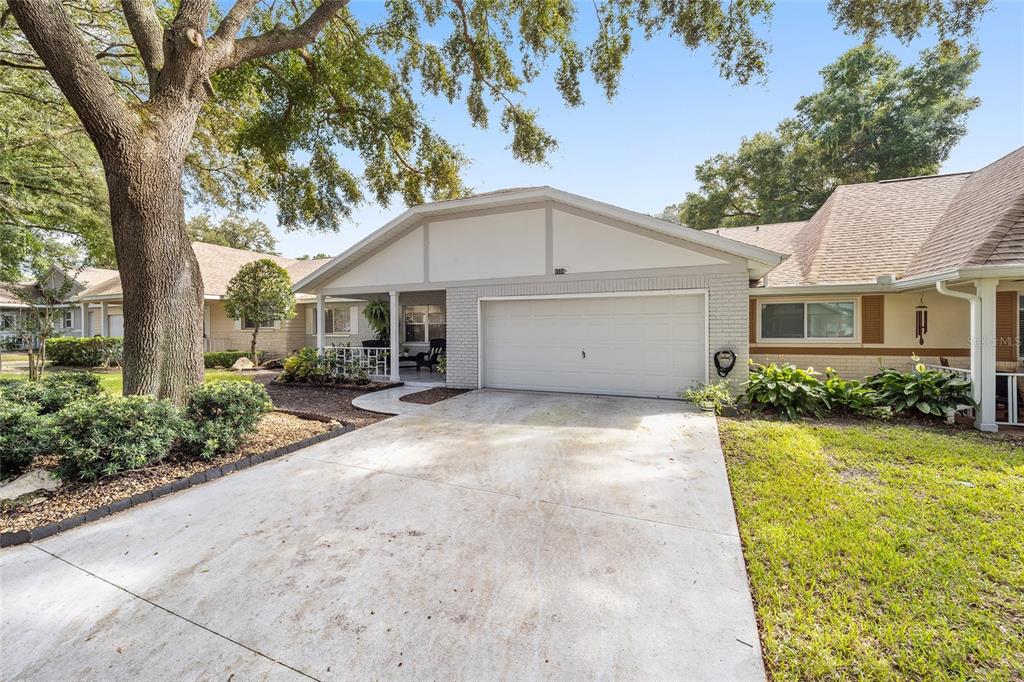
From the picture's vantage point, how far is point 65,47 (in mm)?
4965

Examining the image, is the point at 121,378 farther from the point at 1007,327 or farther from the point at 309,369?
the point at 1007,327

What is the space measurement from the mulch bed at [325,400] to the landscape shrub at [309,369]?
0.93ft

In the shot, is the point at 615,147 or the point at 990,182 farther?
the point at 615,147

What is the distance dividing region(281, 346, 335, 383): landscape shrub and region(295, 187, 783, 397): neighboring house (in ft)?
5.79

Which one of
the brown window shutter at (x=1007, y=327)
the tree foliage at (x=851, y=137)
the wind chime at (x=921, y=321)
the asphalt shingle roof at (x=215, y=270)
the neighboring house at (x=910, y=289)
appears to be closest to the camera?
the neighboring house at (x=910, y=289)

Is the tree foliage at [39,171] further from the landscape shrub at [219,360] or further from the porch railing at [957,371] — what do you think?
the porch railing at [957,371]

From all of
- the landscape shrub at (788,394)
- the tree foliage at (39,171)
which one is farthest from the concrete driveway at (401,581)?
the tree foliage at (39,171)

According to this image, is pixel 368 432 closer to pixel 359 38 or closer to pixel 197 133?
pixel 359 38

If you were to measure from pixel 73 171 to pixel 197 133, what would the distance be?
125 inches

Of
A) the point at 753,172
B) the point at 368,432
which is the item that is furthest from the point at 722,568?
the point at 753,172

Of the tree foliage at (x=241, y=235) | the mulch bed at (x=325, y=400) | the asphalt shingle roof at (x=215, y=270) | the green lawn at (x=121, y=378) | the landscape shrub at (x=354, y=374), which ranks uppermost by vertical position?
the tree foliage at (x=241, y=235)

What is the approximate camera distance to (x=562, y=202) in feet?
29.2

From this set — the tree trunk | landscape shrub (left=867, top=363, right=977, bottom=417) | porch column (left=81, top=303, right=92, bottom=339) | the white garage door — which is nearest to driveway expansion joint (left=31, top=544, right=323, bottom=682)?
the tree trunk

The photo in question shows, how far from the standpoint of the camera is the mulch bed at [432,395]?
29.7 feet
